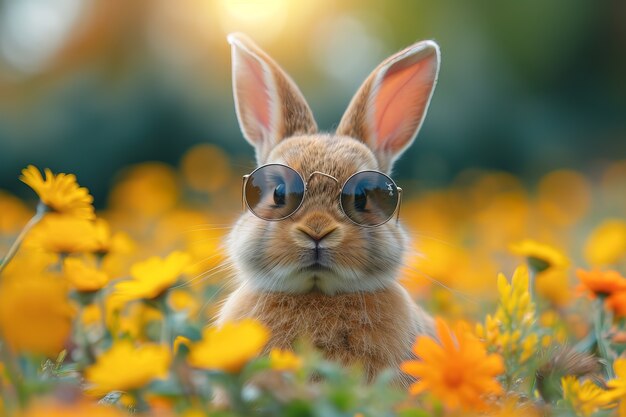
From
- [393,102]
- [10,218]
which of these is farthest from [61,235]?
[10,218]

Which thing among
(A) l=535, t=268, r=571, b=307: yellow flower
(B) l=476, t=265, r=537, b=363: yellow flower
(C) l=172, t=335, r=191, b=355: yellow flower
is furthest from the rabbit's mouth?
(A) l=535, t=268, r=571, b=307: yellow flower

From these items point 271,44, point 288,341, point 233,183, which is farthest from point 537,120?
point 288,341

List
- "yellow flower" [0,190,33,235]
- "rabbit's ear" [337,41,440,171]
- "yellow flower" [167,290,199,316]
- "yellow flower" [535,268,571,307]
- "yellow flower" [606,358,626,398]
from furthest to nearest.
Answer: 1. "yellow flower" [0,190,33,235]
2. "yellow flower" [535,268,571,307]
3. "yellow flower" [167,290,199,316]
4. "rabbit's ear" [337,41,440,171]
5. "yellow flower" [606,358,626,398]

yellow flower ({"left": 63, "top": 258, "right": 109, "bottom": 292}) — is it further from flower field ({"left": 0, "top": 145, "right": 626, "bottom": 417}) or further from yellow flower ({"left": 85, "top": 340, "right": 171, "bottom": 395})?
yellow flower ({"left": 85, "top": 340, "right": 171, "bottom": 395})

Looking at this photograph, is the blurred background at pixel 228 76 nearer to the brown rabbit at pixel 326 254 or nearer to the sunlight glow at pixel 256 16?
the sunlight glow at pixel 256 16

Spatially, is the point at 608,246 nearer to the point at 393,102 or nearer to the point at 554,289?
the point at 554,289

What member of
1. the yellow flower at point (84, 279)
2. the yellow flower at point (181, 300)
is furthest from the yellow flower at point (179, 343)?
the yellow flower at point (181, 300)

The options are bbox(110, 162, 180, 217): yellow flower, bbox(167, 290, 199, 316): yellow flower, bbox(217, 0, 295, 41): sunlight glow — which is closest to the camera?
bbox(167, 290, 199, 316): yellow flower
